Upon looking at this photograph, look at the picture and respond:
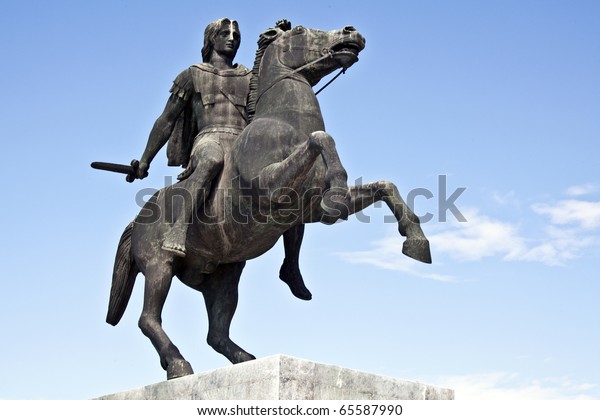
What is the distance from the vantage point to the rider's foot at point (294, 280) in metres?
10.0

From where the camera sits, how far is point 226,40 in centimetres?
1020

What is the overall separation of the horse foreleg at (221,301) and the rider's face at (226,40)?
2.25m

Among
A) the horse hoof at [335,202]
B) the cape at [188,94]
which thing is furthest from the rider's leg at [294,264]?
the horse hoof at [335,202]

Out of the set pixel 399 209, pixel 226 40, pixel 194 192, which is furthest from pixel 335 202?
pixel 226 40

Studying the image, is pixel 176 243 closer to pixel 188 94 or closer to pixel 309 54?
pixel 188 94

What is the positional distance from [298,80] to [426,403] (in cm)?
336

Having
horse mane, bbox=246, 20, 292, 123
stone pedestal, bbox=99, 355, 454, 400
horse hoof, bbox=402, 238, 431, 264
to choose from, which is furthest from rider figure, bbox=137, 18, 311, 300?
horse hoof, bbox=402, 238, 431, 264

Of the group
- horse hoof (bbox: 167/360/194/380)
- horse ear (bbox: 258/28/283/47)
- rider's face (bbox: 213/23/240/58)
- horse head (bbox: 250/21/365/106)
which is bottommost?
horse hoof (bbox: 167/360/194/380)

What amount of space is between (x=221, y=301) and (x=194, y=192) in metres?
1.39

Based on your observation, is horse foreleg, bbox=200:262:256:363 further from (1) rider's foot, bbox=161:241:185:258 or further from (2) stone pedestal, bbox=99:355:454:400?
(2) stone pedestal, bbox=99:355:454:400

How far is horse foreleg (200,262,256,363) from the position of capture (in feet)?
32.6

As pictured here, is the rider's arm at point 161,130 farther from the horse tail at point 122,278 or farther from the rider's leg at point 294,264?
the rider's leg at point 294,264

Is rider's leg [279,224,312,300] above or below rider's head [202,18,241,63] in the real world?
below

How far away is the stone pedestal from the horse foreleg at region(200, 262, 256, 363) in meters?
1.28
